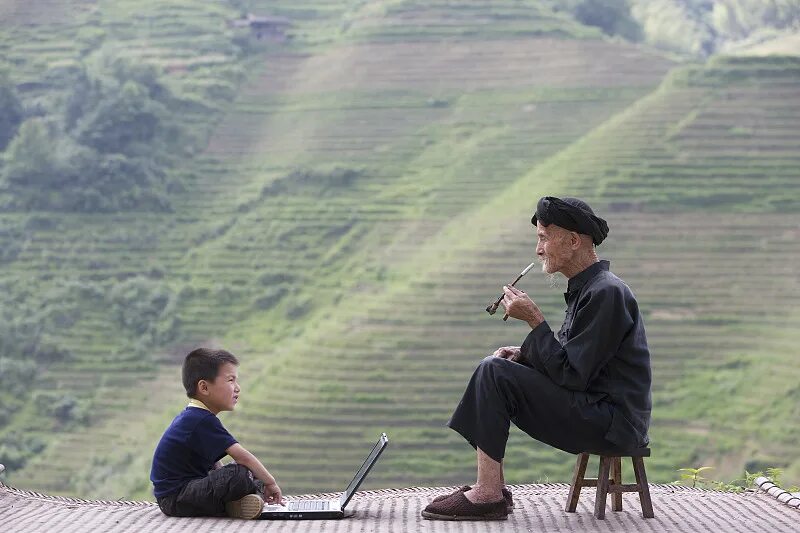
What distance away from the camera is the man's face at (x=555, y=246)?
3.53 metres

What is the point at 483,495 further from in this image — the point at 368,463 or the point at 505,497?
the point at 368,463

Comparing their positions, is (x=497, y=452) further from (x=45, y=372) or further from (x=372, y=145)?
(x=372, y=145)

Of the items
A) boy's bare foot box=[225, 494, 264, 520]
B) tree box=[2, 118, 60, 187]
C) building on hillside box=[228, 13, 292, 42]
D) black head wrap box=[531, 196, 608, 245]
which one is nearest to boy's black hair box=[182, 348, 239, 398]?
boy's bare foot box=[225, 494, 264, 520]

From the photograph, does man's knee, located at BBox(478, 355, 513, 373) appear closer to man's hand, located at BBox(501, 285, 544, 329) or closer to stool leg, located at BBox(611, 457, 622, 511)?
man's hand, located at BBox(501, 285, 544, 329)

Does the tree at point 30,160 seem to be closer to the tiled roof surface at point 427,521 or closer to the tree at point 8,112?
the tree at point 8,112

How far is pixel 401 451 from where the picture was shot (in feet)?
73.9

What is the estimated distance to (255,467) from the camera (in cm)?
355

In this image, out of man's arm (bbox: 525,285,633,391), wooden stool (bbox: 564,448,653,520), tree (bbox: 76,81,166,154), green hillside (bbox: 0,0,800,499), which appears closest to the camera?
man's arm (bbox: 525,285,633,391)

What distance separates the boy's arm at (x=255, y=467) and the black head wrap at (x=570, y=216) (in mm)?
943

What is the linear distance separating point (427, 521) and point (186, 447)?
65 cm

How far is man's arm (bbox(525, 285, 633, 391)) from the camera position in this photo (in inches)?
132

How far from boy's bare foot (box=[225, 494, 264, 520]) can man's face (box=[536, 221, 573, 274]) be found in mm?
939

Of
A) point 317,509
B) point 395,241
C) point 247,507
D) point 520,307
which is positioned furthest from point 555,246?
point 395,241

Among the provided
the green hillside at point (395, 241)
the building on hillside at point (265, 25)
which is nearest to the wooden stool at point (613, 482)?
the green hillside at point (395, 241)
